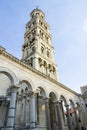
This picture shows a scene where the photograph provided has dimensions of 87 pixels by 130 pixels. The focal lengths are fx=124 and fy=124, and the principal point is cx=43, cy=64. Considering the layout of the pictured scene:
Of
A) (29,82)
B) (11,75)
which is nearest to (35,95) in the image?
(29,82)

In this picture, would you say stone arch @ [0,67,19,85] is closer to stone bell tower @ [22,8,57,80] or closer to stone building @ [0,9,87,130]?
stone building @ [0,9,87,130]

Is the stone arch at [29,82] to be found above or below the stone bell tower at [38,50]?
below

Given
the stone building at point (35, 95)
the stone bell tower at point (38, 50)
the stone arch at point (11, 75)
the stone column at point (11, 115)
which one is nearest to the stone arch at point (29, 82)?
the stone building at point (35, 95)

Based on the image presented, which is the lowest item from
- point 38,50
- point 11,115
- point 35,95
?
point 11,115

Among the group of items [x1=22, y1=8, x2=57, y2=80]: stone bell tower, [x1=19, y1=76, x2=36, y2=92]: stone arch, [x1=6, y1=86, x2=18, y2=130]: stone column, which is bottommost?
[x1=6, y1=86, x2=18, y2=130]: stone column

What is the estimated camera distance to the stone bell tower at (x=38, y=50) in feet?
77.1

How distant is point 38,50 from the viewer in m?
24.7

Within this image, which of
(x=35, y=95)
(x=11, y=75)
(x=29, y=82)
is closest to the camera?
(x=11, y=75)

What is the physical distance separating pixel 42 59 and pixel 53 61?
364 cm

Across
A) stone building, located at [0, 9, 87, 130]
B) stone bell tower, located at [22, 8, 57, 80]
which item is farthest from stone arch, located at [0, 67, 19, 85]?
stone bell tower, located at [22, 8, 57, 80]

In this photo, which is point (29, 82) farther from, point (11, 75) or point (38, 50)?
point (38, 50)

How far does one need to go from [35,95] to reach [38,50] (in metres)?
11.5

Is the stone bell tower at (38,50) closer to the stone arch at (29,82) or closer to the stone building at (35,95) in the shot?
the stone building at (35,95)

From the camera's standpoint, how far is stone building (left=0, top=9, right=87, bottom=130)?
1216 cm
